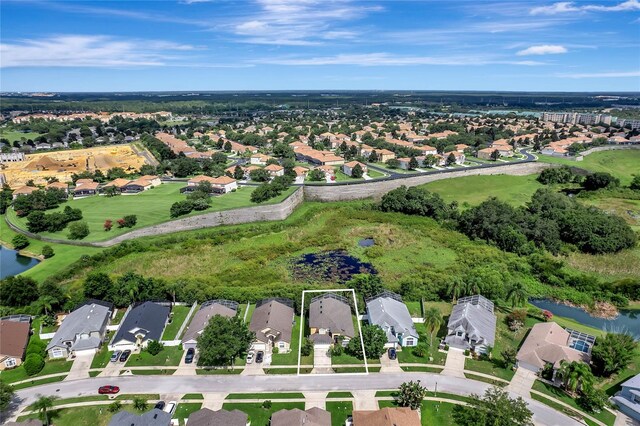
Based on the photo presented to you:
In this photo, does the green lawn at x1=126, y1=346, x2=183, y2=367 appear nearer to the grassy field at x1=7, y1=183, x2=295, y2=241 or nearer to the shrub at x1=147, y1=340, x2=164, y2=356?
the shrub at x1=147, y1=340, x2=164, y2=356

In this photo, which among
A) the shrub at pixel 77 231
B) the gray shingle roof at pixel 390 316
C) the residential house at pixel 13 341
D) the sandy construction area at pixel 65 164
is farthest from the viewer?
the sandy construction area at pixel 65 164

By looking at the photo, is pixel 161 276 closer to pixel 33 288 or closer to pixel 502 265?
pixel 33 288

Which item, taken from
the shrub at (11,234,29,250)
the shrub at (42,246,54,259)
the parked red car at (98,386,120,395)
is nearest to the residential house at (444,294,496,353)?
the parked red car at (98,386,120,395)

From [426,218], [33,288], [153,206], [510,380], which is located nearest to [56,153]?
[153,206]

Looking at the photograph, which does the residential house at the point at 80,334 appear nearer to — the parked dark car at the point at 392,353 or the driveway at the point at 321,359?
the driveway at the point at 321,359

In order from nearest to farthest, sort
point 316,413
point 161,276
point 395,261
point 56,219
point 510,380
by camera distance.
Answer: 1. point 316,413
2. point 510,380
3. point 161,276
4. point 395,261
5. point 56,219

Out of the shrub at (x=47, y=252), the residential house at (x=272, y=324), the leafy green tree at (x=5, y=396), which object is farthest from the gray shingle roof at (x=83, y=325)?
the shrub at (x=47, y=252)
